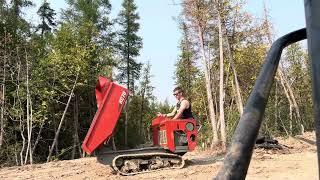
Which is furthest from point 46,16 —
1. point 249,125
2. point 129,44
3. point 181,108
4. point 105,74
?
point 249,125

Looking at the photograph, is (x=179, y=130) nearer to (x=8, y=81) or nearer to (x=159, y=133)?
(x=159, y=133)

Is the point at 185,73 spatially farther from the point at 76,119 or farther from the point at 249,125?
the point at 249,125

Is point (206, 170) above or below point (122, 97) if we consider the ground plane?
below

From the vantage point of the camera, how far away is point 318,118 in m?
0.82

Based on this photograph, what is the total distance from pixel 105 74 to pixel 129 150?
1871 cm

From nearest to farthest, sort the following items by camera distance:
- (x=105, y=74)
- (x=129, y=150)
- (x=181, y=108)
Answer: (x=129, y=150)
(x=181, y=108)
(x=105, y=74)

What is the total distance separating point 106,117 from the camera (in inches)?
411


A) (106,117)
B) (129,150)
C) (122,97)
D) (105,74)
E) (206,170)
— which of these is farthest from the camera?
(105,74)

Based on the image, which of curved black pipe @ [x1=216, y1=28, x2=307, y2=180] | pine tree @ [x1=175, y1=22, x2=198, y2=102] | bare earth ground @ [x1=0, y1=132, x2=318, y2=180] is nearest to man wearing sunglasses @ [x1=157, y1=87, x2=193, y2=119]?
bare earth ground @ [x1=0, y1=132, x2=318, y2=180]

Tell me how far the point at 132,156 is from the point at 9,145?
43.6 ft

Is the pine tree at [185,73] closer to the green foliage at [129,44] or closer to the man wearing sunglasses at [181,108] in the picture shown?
the green foliage at [129,44]

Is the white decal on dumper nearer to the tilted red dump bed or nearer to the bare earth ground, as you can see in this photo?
the tilted red dump bed

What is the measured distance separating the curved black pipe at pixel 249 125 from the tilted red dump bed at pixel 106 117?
9412 millimetres

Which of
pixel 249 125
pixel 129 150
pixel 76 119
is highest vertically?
pixel 76 119
